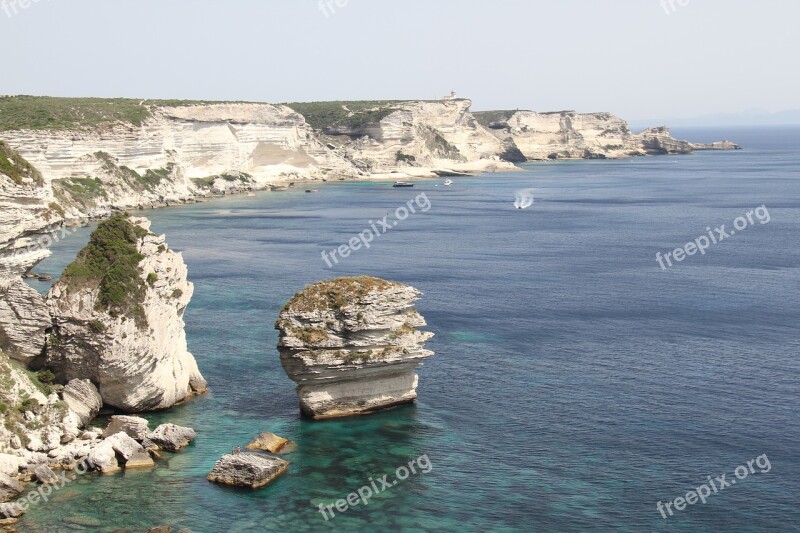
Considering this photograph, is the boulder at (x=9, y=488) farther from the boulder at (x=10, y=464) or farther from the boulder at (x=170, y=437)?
the boulder at (x=170, y=437)

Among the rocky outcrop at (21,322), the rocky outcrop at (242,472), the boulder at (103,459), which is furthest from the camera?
the rocky outcrop at (21,322)

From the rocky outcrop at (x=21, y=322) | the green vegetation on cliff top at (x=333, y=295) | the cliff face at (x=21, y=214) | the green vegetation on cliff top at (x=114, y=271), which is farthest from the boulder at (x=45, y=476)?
the green vegetation on cliff top at (x=333, y=295)

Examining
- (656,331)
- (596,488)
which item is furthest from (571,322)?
(596,488)

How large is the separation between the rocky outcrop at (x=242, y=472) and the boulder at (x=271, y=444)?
260cm

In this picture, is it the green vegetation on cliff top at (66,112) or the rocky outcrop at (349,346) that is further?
the green vegetation on cliff top at (66,112)

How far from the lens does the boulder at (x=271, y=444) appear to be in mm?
39281

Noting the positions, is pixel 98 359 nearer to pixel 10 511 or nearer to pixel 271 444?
pixel 271 444

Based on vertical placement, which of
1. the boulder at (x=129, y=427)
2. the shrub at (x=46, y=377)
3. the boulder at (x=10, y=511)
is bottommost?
the boulder at (x=10, y=511)

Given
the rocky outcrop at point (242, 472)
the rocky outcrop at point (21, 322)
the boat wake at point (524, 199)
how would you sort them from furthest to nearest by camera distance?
the boat wake at point (524, 199), the rocky outcrop at point (21, 322), the rocky outcrop at point (242, 472)

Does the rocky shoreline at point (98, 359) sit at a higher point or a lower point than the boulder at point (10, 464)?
higher

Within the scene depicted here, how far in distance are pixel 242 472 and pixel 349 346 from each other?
Result: 932cm

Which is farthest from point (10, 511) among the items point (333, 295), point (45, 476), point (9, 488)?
point (333, 295)

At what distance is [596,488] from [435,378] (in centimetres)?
1579

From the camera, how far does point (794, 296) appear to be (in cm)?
6906
